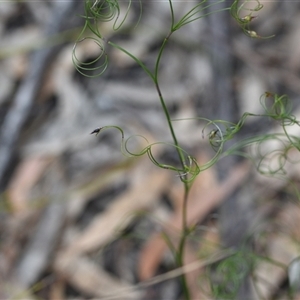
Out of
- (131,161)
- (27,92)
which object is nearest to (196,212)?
(131,161)

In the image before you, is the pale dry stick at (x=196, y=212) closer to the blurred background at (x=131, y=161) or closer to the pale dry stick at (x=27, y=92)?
the blurred background at (x=131, y=161)

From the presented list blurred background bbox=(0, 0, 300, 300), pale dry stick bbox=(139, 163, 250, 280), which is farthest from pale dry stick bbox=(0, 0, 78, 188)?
pale dry stick bbox=(139, 163, 250, 280)

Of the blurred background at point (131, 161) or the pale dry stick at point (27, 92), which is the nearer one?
the blurred background at point (131, 161)

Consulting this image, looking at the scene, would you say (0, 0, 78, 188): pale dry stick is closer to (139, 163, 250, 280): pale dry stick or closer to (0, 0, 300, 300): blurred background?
(0, 0, 300, 300): blurred background

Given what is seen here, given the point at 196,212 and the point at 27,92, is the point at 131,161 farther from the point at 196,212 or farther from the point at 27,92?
the point at 27,92

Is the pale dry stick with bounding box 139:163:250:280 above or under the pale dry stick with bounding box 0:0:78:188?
under

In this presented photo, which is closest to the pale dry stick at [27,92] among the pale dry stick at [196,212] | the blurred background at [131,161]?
the blurred background at [131,161]

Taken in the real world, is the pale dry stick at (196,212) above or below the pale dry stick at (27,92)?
below

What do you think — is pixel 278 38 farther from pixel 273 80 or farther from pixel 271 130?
pixel 271 130

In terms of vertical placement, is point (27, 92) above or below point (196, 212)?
above

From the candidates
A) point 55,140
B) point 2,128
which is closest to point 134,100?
point 55,140
